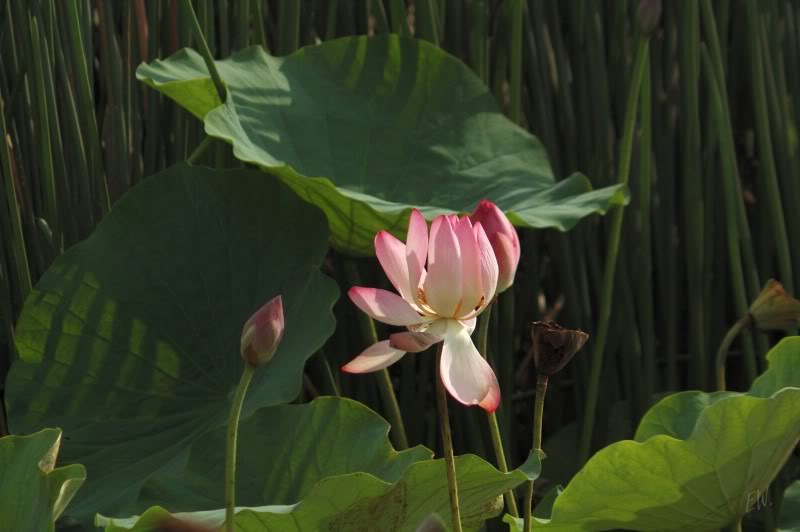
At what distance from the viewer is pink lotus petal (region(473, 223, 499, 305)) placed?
Result: 756 mm

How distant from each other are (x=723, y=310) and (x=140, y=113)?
0.83 m

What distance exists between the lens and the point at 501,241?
2.57 ft

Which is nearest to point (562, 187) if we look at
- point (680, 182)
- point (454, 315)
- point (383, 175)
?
point (383, 175)

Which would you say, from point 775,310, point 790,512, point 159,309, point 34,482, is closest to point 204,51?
point 159,309

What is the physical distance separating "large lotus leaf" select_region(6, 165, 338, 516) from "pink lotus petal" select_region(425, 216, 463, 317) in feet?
1.44

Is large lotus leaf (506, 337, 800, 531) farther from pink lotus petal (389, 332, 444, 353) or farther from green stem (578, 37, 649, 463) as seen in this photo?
green stem (578, 37, 649, 463)

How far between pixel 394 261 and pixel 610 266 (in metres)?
0.67

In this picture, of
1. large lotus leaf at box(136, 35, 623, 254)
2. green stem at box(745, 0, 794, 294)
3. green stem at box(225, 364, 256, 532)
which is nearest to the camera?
green stem at box(225, 364, 256, 532)

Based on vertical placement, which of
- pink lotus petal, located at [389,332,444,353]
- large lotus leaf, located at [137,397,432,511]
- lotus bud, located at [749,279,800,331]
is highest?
pink lotus petal, located at [389,332,444,353]

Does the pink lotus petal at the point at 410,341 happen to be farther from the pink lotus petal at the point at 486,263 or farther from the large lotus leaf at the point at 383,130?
the large lotus leaf at the point at 383,130

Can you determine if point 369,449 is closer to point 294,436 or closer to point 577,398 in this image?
point 294,436

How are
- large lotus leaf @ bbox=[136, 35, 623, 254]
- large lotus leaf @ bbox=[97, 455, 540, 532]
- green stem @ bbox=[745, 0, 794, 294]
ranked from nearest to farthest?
1. large lotus leaf @ bbox=[97, 455, 540, 532]
2. large lotus leaf @ bbox=[136, 35, 623, 254]
3. green stem @ bbox=[745, 0, 794, 294]

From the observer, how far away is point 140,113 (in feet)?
4.72

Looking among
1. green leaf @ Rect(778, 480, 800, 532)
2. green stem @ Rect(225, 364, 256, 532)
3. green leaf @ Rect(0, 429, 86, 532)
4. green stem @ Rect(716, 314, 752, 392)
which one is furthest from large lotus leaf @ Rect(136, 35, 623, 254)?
green stem @ Rect(225, 364, 256, 532)
